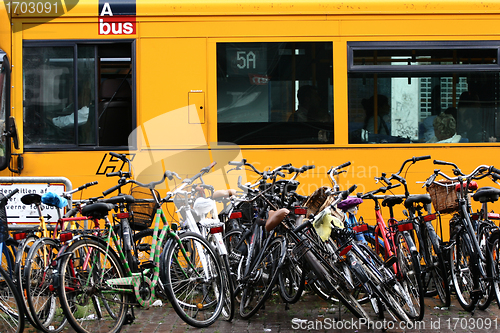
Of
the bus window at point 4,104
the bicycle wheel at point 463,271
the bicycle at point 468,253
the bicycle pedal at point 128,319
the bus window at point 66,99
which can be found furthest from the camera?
the bus window at point 66,99

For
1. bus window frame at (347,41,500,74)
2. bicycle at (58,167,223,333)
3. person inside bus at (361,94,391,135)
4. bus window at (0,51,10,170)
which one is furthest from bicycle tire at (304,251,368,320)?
bus window at (0,51,10,170)

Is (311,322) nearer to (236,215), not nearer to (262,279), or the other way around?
(262,279)

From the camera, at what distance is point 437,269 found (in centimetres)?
509

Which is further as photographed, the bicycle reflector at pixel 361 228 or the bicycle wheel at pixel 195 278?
the bicycle reflector at pixel 361 228

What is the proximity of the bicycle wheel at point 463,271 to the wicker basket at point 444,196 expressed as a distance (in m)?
0.31

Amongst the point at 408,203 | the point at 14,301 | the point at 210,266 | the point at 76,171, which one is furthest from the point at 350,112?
the point at 14,301

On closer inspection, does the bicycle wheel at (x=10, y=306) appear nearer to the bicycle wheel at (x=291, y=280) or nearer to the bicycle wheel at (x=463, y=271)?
the bicycle wheel at (x=291, y=280)

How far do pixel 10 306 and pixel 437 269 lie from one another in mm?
3732

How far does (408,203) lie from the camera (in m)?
4.89

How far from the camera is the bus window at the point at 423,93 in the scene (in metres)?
5.96

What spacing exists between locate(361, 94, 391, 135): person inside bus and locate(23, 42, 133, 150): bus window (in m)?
2.62

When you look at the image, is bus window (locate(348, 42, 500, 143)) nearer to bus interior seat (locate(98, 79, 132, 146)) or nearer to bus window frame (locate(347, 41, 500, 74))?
bus window frame (locate(347, 41, 500, 74))

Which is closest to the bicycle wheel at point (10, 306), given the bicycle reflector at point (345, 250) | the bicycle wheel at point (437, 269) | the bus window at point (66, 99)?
the bus window at point (66, 99)

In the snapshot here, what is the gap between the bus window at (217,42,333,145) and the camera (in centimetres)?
598
